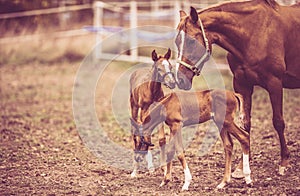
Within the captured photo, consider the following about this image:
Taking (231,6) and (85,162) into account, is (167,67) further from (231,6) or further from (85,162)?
(85,162)

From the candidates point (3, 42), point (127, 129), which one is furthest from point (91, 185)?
point (3, 42)

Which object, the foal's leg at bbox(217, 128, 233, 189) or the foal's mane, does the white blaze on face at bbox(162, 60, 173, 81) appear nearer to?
the foal's mane

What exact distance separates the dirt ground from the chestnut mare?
451 mm

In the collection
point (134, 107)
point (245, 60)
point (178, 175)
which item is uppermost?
point (245, 60)

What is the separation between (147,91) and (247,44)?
1210 mm

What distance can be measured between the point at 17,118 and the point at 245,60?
5.29 meters

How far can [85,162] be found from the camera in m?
6.61

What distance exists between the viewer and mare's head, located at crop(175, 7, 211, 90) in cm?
536

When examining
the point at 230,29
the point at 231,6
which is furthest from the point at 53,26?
the point at 230,29

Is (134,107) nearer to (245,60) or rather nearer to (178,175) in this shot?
(178,175)

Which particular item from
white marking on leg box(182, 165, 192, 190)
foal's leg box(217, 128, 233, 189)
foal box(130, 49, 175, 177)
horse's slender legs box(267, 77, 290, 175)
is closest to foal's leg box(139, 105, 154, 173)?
foal box(130, 49, 175, 177)

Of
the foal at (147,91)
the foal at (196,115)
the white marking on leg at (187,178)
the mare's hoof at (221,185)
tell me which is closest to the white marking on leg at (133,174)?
the foal at (147,91)

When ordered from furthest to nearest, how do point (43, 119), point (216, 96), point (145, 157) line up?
point (43, 119)
point (145, 157)
point (216, 96)

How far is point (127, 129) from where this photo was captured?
872cm
